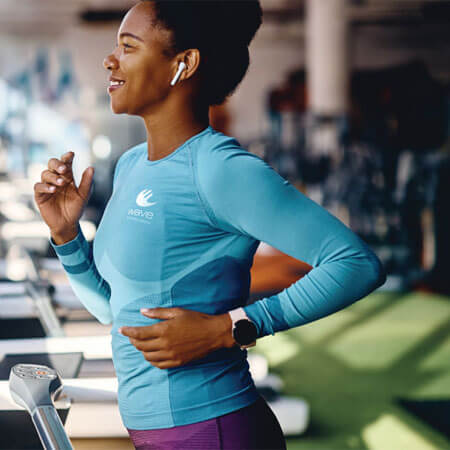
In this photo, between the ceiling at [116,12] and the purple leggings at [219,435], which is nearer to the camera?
the purple leggings at [219,435]

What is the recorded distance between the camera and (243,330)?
0.72 meters

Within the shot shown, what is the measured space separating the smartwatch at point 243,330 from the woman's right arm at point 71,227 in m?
0.29

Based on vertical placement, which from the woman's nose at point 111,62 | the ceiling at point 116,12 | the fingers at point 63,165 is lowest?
the fingers at point 63,165

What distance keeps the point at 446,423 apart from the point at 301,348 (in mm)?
1184

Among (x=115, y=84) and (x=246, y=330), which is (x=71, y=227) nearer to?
(x=115, y=84)

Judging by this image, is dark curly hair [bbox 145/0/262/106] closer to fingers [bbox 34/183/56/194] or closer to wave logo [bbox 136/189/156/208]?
wave logo [bbox 136/189/156/208]

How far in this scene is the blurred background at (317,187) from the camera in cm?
242

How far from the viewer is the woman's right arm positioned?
869 millimetres

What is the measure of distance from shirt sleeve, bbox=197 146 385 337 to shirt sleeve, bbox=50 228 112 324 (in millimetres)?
286

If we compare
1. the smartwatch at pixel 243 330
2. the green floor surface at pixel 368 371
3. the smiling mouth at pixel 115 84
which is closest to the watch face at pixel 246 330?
the smartwatch at pixel 243 330

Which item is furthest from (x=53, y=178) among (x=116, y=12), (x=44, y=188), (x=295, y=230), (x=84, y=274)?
(x=116, y=12)

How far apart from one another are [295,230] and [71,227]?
0.39 meters

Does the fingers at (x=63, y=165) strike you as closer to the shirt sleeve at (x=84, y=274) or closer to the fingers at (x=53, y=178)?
the fingers at (x=53, y=178)

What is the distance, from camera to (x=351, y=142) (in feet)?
21.0
